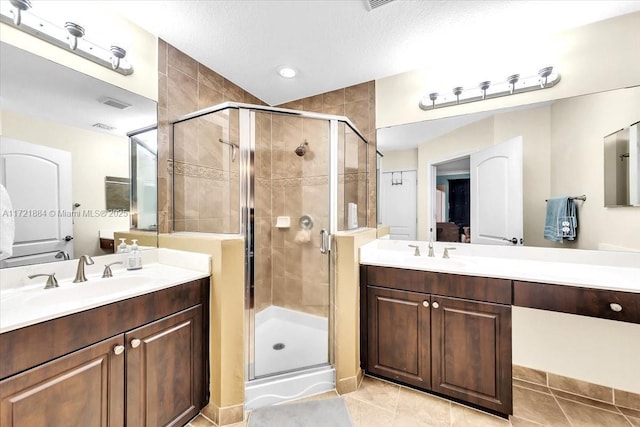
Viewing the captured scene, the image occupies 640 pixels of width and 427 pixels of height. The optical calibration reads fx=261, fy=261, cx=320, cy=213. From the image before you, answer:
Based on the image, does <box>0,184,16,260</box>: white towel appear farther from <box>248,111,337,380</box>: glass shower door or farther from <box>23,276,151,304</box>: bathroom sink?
<box>248,111,337,380</box>: glass shower door

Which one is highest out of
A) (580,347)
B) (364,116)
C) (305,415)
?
(364,116)

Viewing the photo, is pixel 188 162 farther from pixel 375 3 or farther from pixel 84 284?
pixel 375 3

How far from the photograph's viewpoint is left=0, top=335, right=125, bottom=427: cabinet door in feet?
2.83

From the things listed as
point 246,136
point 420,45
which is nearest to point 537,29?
point 420,45

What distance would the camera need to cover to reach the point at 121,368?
113 cm

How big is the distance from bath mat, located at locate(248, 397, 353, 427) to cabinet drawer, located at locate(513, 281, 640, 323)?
121 cm

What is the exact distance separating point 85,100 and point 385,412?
2518mm

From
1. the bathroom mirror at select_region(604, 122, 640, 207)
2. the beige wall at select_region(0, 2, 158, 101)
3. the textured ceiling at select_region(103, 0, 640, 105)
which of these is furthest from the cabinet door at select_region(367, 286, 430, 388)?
the beige wall at select_region(0, 2, 158, 101)

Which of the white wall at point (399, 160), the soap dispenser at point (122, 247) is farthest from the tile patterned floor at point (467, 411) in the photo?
the white wall at point (399, 160)

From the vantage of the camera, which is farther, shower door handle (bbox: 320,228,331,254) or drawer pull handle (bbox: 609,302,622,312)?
shower door handle (bbox: 320,228,331,254)

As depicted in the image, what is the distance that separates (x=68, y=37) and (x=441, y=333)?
266 cm

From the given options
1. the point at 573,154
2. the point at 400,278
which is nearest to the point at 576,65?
the point at 573,154

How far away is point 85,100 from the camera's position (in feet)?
4.81

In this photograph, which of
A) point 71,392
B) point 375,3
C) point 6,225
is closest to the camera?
point 71,392
